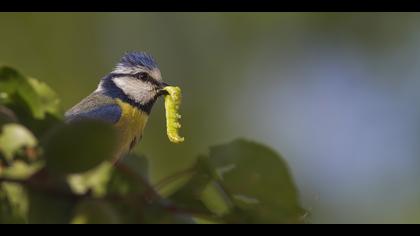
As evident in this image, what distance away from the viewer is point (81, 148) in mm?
945

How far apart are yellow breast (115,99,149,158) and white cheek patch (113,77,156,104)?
0.57ft

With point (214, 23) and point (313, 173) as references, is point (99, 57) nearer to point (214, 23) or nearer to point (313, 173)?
point (214, 23)

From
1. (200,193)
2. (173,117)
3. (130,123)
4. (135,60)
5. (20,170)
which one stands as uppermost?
(20,170)

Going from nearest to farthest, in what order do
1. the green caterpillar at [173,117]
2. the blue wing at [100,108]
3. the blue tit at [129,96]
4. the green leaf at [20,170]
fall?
1. the green leaf at [20,170]
2. the green caterpillar at [173,117]
3. the blue wing at [100,108]
4. the blue tit at [129,96]

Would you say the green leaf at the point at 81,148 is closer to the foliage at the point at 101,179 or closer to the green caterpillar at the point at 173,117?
the foliage at the point at 101,179

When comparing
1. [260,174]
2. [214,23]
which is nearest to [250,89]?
[214,23]

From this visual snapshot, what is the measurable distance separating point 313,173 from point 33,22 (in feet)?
7.57

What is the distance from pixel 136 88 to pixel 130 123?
0.45m

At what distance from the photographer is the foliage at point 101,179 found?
94 centimetres

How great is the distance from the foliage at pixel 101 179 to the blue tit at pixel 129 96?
6.17 feet

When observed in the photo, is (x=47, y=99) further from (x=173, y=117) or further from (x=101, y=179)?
(x=173, y=117)

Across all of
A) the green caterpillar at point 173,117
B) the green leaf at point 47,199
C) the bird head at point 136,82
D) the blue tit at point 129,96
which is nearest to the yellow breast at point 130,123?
the blue tit at point 129,96

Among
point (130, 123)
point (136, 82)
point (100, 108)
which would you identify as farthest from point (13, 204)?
point (136, 82)

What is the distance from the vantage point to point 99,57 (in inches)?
225
